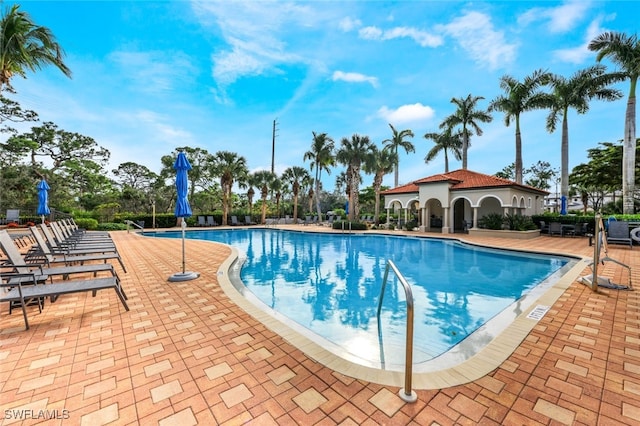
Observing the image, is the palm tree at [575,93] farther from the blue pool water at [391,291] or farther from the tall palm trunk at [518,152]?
the blue pool water at [391,291]

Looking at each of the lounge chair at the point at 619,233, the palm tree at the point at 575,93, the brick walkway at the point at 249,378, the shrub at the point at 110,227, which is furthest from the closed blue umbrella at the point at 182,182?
the palm tree at the point at 575,93

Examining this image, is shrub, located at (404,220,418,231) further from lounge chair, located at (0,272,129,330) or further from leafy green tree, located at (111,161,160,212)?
leafy green tree, located at (111,161,160,212)

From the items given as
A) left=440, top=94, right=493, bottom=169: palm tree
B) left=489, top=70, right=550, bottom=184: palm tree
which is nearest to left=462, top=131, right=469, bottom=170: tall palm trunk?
left=440, top=94, right=493, bottom=169: palm tree

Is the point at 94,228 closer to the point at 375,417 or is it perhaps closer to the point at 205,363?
the point at 205,363

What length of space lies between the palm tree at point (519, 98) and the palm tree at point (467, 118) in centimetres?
267

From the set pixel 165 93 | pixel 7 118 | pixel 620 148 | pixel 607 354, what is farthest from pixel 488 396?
pixel 7 118

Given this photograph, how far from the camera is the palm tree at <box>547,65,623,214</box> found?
17.8 meters

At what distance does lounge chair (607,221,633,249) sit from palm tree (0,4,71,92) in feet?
71.7

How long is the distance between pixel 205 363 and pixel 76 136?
3556 centimetres

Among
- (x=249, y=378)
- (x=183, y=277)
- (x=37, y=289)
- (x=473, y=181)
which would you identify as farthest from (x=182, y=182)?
(x=473, y=181)

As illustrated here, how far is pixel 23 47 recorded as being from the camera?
7039 mm

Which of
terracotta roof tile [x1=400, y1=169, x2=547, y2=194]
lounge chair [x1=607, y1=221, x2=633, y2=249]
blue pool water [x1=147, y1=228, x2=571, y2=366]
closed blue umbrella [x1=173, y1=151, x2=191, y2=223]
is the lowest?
blue pool water [x1=147, y1=228, x2=571, y2=366]

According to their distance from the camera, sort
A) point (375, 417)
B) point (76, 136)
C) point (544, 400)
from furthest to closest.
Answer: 1. point (76, 136)
2. point (544, 400)
3. point (375, 417)

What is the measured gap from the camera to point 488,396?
2328 millimetres
